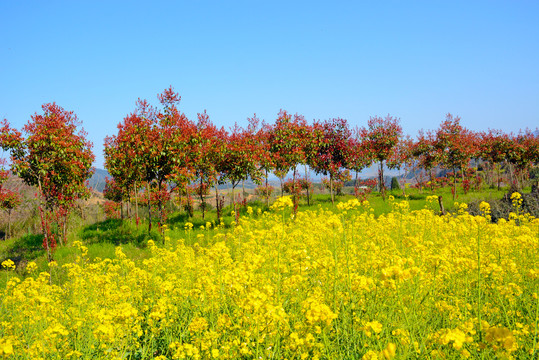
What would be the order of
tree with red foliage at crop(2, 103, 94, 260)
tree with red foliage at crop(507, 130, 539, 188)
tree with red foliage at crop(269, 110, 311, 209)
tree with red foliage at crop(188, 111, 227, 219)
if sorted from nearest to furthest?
1. tree with red foliage at crop(2, 103, 94, 260)
2. tree with red foliage at crop(188, 111, 227, 219)
3. tree with red foliage at crop(269, 110, 311, 209)
4. tree with red foliage at crop(507, 130, 539, 188)

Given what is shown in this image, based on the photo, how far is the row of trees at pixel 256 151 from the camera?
1330cm

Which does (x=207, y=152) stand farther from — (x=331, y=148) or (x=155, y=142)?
(x=331, y=148)

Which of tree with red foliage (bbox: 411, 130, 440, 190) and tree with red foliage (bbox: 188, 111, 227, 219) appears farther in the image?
tree with red foliage (bbox: 411, 130, 440, 190)

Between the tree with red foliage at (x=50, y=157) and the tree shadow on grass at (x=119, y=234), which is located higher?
the tree with red foliage at (x=50, y=157)

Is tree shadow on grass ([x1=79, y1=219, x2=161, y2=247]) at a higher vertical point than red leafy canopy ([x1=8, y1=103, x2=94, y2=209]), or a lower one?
lower

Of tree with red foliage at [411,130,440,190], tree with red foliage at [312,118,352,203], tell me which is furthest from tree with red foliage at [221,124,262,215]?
tree with red foliage at [411,130,440,190]

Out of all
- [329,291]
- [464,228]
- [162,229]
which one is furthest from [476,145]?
[329,291]

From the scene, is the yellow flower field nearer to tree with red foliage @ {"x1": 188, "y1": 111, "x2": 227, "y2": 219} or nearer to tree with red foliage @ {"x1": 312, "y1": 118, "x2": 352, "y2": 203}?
tree with red foliage @ {"x1": 188, "y1": 111, "x2": 227, "y2": 219}

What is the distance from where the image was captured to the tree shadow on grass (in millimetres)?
12648

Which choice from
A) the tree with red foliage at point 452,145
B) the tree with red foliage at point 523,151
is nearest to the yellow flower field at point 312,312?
the tree with red foliage at point 452,145

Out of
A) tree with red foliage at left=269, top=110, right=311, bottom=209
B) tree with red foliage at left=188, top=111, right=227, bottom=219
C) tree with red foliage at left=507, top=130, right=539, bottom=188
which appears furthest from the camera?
tree with red foliage at left=507, top=130, right=539, bottom=188

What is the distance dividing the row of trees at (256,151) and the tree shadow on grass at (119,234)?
46.8 inches

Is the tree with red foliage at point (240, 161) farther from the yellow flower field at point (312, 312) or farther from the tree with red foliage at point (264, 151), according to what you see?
the yellow flower field at point (312, 312)

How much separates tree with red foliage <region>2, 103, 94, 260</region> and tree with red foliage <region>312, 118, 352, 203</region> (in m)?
14.2
